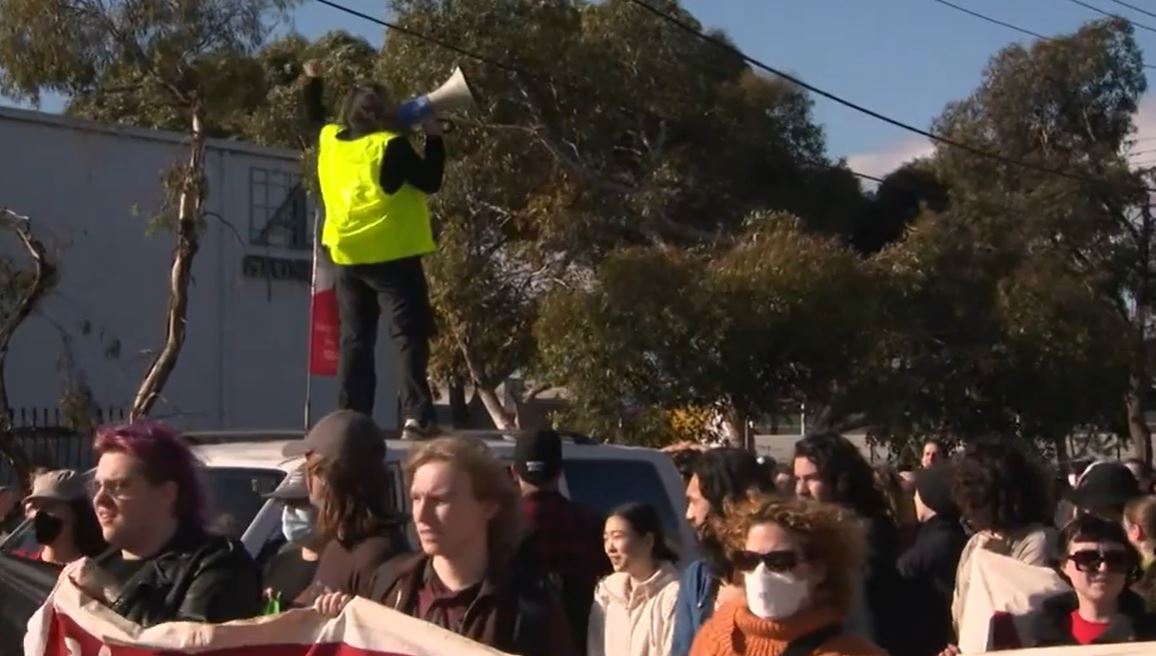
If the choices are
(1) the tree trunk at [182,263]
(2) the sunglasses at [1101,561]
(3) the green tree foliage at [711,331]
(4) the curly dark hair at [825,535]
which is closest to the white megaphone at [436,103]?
(2) the sunglasses at [1101,561]

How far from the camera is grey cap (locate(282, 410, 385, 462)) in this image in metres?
5.39

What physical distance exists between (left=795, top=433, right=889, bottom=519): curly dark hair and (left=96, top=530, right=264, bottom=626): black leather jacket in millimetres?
2024

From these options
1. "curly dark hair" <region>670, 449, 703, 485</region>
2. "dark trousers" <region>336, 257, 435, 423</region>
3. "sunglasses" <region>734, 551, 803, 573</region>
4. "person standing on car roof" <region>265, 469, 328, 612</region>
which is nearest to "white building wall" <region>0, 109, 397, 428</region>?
"curly dark hair" <region>670, 449, 703, 485</region>

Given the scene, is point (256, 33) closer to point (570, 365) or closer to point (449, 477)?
point (570, 365)

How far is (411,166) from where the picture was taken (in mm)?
9008

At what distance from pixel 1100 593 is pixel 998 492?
117cm

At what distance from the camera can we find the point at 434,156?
29.7ft

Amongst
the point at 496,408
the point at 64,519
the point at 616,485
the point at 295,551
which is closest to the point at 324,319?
the point at 616,485

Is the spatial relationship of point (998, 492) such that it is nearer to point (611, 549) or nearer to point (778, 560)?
point (611, 549)

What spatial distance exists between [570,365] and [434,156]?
12001mm

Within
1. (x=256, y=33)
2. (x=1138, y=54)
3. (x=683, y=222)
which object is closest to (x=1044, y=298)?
(x=683, y=222)

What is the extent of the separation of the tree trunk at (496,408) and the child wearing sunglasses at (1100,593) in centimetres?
2093

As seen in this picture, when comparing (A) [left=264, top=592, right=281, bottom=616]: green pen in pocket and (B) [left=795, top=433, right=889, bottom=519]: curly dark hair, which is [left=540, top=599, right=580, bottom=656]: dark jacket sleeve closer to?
(A) [left=264, top=592, right=281, bottom=616]: green pen in pocket

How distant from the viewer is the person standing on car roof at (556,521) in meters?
6.38
